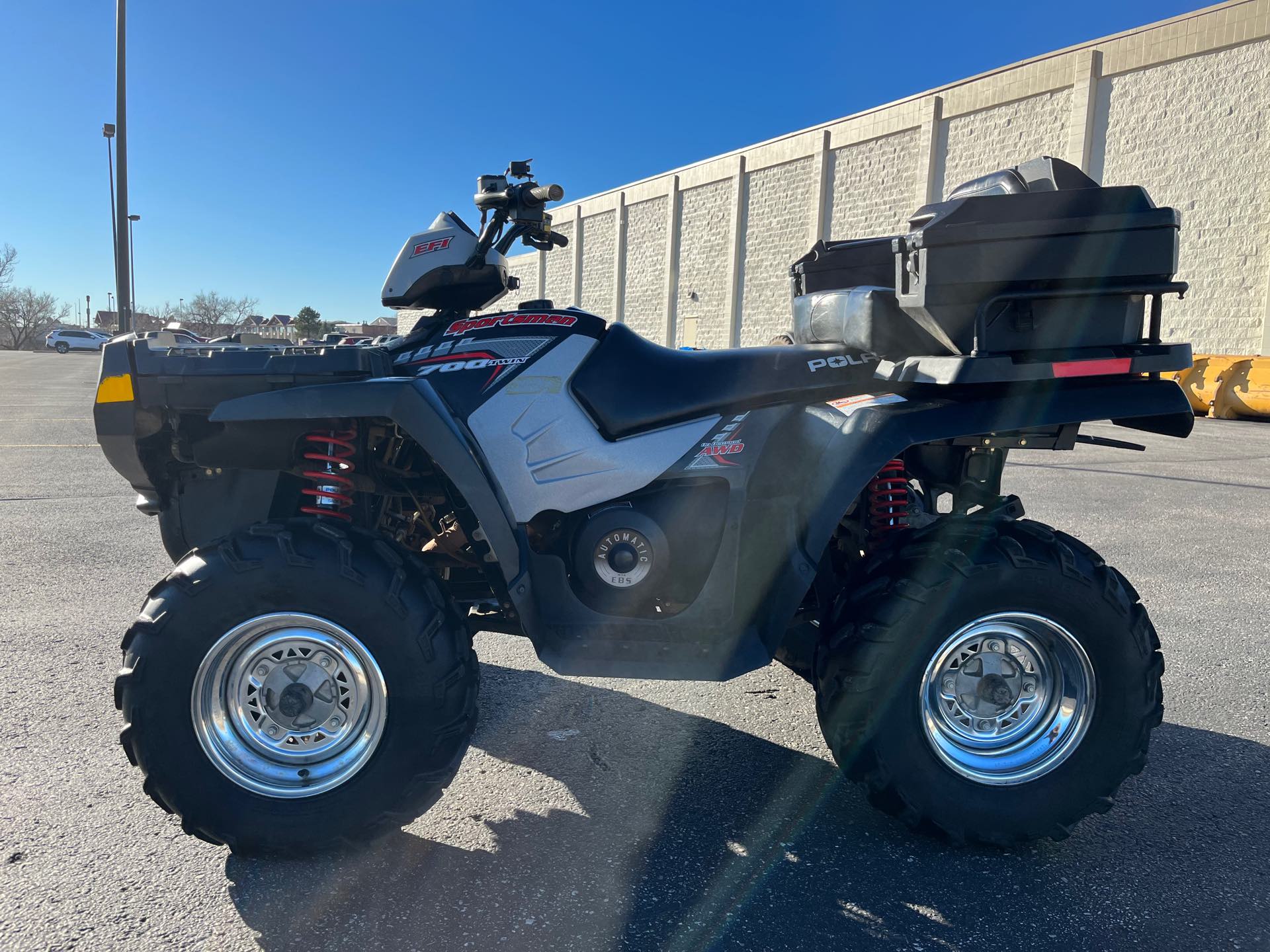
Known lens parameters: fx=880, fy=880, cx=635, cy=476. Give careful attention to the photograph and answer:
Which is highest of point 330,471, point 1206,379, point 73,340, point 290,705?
point 73,340

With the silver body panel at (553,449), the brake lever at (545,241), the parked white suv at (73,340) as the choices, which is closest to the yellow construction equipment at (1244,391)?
the brake lever at (545,241)

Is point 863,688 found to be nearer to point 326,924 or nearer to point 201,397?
point 326,924

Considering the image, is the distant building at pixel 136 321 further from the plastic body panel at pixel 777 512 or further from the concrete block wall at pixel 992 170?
the plastic body panel at pixel 777 512

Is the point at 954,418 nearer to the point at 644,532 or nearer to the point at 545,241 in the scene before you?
the point at 644,532

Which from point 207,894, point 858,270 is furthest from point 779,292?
point 207,894

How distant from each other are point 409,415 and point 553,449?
491mm

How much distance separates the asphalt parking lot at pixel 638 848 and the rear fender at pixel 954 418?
39.5 inches

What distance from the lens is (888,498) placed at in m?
3.31

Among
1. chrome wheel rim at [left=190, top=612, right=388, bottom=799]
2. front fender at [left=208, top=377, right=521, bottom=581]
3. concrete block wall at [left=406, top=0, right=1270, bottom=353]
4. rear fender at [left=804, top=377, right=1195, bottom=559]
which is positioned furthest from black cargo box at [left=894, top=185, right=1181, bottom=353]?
concrete block wall at [left=406, top=0, right=1270, bottom=353]

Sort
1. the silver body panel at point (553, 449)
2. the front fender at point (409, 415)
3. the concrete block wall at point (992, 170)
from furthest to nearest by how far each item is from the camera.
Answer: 1. the concrete block wall at point (992, 170)
2. the silver body panel at point (553, 449)
3. the front fender at point (409, 415)

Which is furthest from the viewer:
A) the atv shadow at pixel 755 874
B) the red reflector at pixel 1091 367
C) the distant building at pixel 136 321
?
the distant building at pixel 136 321

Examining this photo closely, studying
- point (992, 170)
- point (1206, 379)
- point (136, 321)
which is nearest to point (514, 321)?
point (1206, 379)

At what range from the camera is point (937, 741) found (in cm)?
287

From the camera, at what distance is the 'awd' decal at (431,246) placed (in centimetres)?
319
